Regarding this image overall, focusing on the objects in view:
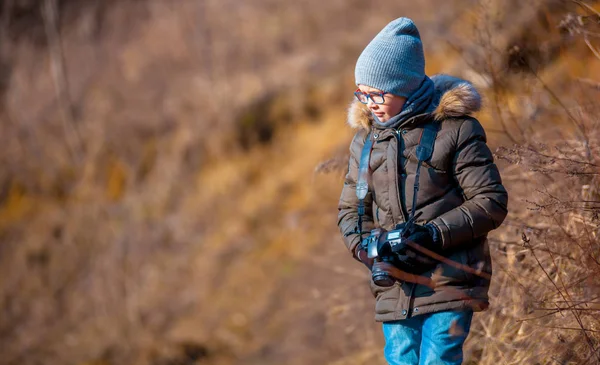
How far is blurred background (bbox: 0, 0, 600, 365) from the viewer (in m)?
10.4

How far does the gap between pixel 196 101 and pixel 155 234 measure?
2.76 m

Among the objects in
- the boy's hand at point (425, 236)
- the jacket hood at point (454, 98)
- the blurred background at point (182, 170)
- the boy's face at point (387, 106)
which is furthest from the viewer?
the blurred background at point (182, 170)

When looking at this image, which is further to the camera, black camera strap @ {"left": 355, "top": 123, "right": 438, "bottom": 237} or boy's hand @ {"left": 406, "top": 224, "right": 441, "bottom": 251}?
black camera strap @ {"left": 355, "top": 123, "right": 438, "bottom": 237}

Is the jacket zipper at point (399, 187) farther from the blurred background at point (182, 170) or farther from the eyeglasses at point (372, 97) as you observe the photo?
the blurred background at point (182, 170)

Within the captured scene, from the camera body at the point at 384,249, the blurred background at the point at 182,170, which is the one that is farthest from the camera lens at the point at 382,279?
the blurred background at the point at 182,170

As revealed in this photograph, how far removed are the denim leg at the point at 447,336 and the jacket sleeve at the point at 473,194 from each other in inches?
10.5

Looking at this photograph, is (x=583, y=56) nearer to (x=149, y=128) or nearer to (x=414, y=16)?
(x=414, y=16)

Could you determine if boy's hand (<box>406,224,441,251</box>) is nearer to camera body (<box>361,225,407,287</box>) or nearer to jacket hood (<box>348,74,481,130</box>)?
camera body (<box>361,225,407,287</box>)

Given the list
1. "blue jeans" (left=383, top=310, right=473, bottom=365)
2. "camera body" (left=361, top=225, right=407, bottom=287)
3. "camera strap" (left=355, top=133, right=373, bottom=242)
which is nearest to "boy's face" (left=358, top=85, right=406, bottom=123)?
"camera strap" (left=355, top=133, right=373, bottom=242)

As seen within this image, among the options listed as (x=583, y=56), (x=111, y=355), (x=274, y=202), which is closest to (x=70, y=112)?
(x=274, y=202)

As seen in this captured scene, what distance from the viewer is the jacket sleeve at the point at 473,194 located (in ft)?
9.70

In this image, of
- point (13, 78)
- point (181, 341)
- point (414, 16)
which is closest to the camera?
point (181, 341)

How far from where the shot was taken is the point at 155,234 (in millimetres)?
13758

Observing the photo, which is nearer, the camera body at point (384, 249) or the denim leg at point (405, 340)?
the camera body at point (384, 249)
